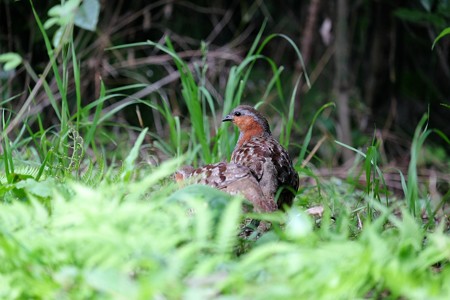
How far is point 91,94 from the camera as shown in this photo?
782cm

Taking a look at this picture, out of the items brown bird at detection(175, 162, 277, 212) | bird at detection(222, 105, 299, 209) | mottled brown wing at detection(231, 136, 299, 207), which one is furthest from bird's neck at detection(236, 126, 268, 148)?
brown bird at detection(175, 162, 277, 212)

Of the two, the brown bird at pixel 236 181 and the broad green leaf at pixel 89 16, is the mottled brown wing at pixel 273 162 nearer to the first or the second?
the brown bird at pixel 236 181

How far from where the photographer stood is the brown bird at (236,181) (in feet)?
12.6

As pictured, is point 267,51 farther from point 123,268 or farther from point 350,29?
point 123,268

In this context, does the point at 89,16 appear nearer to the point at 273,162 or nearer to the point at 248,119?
the point at 248,119

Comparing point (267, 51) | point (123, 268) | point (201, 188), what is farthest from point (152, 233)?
point (267, 51)

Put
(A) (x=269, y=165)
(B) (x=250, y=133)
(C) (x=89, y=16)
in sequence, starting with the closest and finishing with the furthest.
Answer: (A) (x=269, y=165), (C) (x=89, y=16), (B) (x=250, y=133)

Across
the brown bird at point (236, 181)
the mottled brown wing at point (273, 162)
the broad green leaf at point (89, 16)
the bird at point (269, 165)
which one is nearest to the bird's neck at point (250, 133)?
the bird at point (269, 165)

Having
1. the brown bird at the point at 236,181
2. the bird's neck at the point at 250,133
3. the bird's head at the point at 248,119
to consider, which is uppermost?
the brown bird at the point at 236,181

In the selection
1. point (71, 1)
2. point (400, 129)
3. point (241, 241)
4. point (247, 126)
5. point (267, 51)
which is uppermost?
point (71, 1)

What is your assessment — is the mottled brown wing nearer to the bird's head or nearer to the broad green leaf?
the bird's head

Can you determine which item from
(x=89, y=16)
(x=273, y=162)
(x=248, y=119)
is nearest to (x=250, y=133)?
(x=248, y=119)

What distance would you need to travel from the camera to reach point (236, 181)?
4.00 m

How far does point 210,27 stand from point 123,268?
660 centimetres
